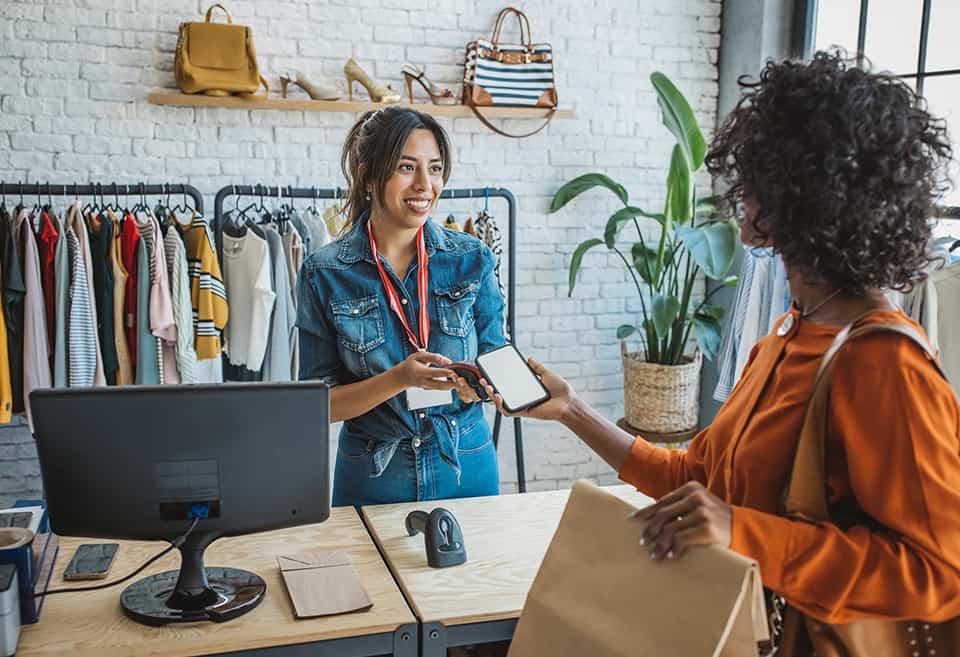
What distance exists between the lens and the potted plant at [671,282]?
412cm

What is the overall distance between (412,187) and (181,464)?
966mm

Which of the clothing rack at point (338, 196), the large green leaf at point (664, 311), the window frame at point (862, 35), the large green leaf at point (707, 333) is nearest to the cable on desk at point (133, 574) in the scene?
the clothing rack at point (338, 196)

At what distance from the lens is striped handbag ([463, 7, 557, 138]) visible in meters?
4.28

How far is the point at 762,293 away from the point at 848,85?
273 centimetres

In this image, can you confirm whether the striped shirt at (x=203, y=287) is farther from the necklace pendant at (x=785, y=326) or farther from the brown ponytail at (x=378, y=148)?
the necklace pendant at (x=785, y=326)

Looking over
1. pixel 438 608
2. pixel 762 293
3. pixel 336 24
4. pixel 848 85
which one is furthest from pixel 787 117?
pixel 336 24

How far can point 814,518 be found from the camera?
1.16 metres

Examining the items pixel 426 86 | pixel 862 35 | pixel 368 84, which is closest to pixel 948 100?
pixel 862 35

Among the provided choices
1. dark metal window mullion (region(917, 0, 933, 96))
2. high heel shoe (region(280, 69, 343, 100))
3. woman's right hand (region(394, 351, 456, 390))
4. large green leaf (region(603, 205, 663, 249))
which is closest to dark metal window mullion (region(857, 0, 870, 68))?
dark metal window mullion (region(917, 0, 933, 96))

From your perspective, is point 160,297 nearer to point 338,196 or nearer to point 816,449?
point 338,196

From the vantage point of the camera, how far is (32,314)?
11.5ft

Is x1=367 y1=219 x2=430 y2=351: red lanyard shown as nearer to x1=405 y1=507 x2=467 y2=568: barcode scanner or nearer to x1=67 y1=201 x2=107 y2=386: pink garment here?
x1=405 y1=507 x2=467 y2=568: barcode scanner

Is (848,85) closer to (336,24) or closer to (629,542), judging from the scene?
(629,542)

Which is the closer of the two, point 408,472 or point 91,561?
point 91,561
